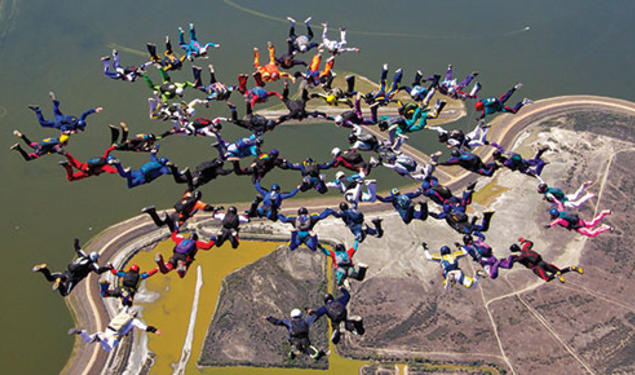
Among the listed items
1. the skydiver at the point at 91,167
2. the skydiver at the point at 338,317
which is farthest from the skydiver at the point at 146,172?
the skydiver at the point at 338,317

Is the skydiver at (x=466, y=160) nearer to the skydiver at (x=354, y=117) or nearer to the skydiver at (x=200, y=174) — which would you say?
the skydiver at (x=354, y=117)

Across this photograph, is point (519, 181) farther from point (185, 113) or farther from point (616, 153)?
point (185, 113)

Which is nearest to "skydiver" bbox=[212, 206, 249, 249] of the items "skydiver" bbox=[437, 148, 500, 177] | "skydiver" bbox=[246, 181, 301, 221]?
"skydiver" bbox=[246, 181, 301, 221]

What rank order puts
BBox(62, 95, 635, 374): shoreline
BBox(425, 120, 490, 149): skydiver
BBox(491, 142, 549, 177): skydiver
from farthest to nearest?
BBox(425, 120, 490, 149): skydiver, BBox(491, 142, 549, 177): skydiver, BBox(62, 95, 635, 374): shoreline

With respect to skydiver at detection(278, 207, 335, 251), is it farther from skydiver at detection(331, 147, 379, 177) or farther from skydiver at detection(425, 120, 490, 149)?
skydiver at detection(425, 120, 490, 149)

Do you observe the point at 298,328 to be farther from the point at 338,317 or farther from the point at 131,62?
the point at 131,62

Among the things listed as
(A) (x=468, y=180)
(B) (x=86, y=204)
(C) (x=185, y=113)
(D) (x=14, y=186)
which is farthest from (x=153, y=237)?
(A) (x=468, y=180)

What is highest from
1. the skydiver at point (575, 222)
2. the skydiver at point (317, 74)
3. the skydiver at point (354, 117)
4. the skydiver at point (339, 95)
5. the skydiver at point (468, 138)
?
the skydiver at point (317, 74)
